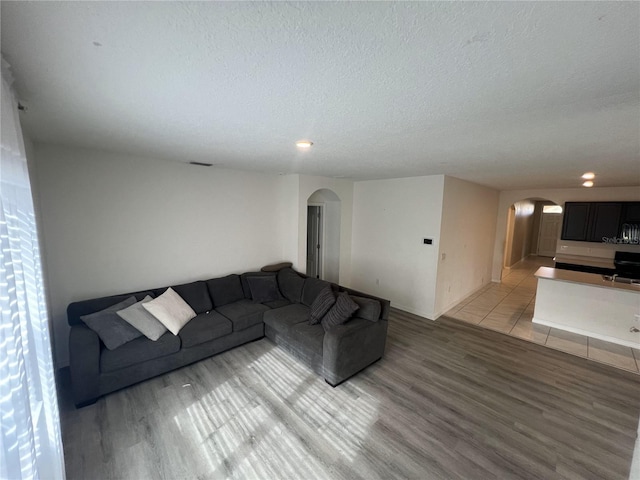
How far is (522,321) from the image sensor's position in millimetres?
4410

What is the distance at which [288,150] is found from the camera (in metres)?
2.67

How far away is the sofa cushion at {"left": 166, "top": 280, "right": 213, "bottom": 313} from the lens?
3.41 m

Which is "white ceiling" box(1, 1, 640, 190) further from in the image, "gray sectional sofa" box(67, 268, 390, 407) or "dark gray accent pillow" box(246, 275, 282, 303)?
"dark gray accent pillow" box(246, 275, 282, 303)

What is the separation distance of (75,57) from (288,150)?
175cm

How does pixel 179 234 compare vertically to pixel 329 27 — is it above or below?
below

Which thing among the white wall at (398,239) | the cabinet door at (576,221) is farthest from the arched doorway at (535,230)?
the white wall at (398,239)

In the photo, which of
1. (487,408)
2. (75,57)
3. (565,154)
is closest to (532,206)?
(565,154)

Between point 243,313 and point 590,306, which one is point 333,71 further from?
point 590,306

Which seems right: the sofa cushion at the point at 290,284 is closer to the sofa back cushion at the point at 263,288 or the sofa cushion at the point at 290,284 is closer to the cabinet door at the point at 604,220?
the sofa back cushion at the point at 263,288

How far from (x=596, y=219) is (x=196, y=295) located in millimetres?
7809

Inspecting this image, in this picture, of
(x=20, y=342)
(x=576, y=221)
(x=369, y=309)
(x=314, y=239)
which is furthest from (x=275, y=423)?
(x=576, y=221)

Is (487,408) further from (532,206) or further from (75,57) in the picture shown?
(532,206)

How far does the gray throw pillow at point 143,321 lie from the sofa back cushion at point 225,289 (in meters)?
0.87

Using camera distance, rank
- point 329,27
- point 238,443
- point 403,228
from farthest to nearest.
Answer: point 403,228 → point 238,443 → point 329,27
